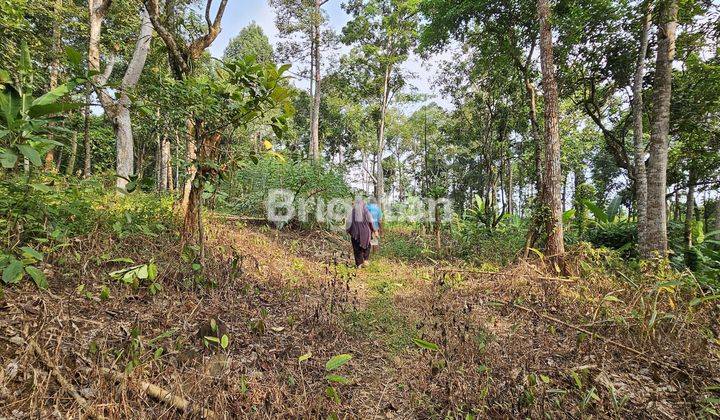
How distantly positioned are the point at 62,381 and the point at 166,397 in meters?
0.56

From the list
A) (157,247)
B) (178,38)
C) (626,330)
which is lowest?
(626,330)

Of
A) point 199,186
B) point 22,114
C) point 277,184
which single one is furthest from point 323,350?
point 277,184

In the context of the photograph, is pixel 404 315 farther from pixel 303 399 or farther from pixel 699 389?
pixel 699 389

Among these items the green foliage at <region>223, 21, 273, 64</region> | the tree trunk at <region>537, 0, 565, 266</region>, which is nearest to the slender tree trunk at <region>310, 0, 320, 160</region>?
the green foliage at <region>223, 21, 273, 64</region>

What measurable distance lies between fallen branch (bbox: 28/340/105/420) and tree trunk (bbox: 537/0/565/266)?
19.2 ft

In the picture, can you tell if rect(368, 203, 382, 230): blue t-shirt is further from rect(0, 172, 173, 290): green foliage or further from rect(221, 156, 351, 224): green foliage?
rect(0, 172, 173, 290): green foliage

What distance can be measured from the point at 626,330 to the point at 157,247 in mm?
5220

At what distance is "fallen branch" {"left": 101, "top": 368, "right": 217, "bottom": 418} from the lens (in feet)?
6.39

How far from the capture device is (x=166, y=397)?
1985 mm

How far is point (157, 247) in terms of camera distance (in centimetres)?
388

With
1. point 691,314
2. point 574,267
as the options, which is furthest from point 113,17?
point 691,314

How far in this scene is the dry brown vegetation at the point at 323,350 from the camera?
6.59ft

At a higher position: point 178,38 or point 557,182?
point 178,38

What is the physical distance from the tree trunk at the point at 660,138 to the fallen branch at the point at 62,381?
288 inches
